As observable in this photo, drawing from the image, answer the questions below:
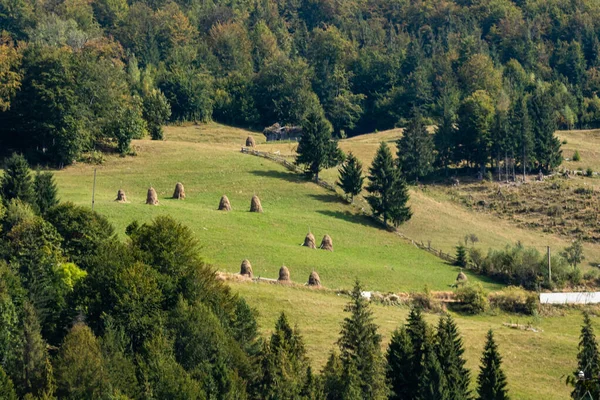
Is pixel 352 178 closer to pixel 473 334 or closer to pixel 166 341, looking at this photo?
pixel 473 334

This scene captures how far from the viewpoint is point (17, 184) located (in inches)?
3556

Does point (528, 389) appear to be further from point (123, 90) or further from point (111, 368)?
point (123, 90)

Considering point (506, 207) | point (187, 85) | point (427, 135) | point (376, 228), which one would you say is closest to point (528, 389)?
point (376, 228)

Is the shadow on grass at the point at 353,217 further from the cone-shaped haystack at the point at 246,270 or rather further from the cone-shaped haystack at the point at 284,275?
the cone-shaped haystack at the point at 246,270

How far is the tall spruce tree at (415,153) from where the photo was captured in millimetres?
130625

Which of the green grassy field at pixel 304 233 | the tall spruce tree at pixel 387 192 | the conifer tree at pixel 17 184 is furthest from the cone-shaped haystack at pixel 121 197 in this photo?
the tall spruce tree at pixel 387 192

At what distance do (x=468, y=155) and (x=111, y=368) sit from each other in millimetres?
85187

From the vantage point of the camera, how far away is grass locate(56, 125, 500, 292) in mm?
90625

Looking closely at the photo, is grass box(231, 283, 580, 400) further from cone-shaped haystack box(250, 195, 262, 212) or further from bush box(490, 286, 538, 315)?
cone-shaped haystack box(250, 195, 262, 212)

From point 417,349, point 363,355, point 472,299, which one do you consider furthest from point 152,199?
point 363,355

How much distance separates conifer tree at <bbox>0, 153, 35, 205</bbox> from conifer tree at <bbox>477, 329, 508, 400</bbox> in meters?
39.8

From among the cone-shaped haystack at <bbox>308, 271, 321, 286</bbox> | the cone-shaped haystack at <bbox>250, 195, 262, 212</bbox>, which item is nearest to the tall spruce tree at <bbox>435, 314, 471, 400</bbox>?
the cone-shaped haystack at <bbox>308, 271, 321, 286</bbox>

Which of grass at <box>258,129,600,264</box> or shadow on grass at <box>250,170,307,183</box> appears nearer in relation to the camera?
grass at <box>258,129,600,264</box>

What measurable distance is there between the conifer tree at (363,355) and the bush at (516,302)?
23.4m
